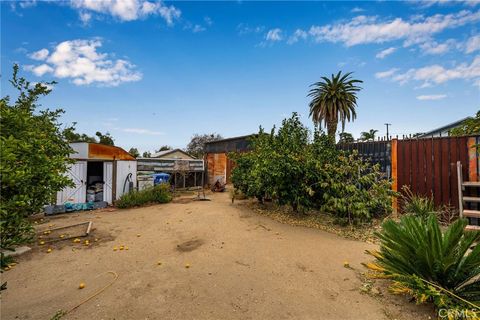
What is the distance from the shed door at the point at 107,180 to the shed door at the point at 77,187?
0.84 metres

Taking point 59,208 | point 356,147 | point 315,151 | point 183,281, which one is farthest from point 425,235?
point 59,208

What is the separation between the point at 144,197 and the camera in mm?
10164

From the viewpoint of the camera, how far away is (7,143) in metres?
1.54

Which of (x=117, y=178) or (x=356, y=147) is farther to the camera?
(x=117, y=178)

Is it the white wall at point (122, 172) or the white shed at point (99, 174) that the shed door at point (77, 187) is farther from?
the white wall at point (122, 172)

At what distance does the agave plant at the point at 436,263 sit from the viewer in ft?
8.10

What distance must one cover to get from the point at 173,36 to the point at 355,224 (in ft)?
30.5

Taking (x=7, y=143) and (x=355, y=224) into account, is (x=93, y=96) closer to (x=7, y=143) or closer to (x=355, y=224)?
(x=7, y=143)

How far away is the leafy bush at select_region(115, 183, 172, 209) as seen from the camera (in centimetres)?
967

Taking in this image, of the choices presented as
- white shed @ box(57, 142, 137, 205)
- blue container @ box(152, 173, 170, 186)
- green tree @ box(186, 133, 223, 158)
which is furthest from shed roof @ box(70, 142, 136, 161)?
green tree @ box(186, 133, 223, 158)

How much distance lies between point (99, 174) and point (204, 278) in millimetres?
9835

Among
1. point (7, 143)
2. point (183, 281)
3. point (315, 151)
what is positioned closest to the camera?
point (7, 143)

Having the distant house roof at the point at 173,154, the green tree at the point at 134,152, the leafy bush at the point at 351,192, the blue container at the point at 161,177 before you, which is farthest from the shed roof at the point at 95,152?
the distant house roof at the point at 173,154

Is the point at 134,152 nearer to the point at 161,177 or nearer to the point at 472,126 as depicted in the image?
the point at 161,177
